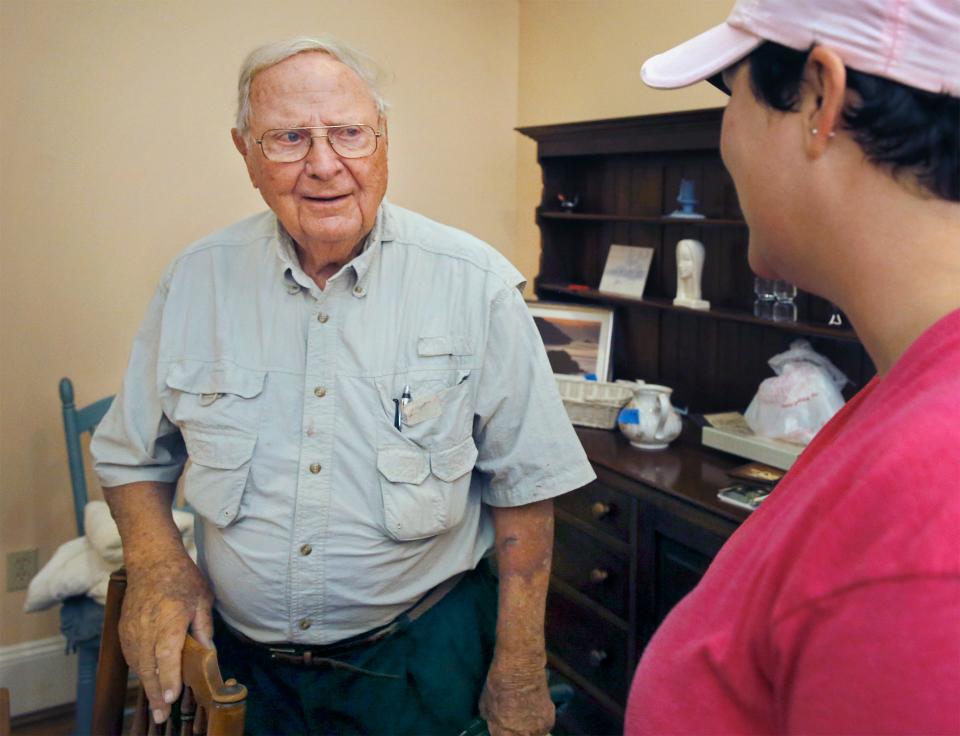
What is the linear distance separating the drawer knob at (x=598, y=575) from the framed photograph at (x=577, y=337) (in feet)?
2.23

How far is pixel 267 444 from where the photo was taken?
1.47 meters

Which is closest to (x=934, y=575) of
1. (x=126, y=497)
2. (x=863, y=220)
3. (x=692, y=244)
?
(x=863, y=220)

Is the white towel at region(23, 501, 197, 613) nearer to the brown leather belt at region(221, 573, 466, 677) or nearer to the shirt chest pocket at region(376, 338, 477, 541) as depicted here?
the brown leather belt at region(221, 573, 466, 677)

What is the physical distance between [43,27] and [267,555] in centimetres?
197

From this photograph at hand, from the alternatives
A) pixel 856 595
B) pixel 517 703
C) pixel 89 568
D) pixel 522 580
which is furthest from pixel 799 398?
pixel 89 568

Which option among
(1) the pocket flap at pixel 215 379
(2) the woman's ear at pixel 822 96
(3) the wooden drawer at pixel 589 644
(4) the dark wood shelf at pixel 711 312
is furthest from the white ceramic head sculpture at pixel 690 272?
(2) the woman's ear at pixel 822 96

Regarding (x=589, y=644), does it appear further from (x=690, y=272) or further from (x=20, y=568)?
(x=20, y=568)

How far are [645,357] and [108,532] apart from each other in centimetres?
165

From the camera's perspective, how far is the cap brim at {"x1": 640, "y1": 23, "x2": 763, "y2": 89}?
0.67 meters

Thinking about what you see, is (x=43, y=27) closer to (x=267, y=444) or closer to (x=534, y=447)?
(x=267, y=444)

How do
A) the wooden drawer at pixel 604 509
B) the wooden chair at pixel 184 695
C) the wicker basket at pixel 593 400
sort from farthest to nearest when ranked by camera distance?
1. the wicker basket at pixel 593 400
2. the wooden drawer at pixel 604 509
3. the wooden chair at pixel 184 695

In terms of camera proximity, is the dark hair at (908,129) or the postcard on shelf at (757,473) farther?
the postcard on shelf at (757,473)

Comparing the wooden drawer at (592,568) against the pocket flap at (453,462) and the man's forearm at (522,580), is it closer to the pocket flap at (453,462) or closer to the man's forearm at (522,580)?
the man's forearm at (522,580)

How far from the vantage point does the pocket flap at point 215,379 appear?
1482 millimetres
